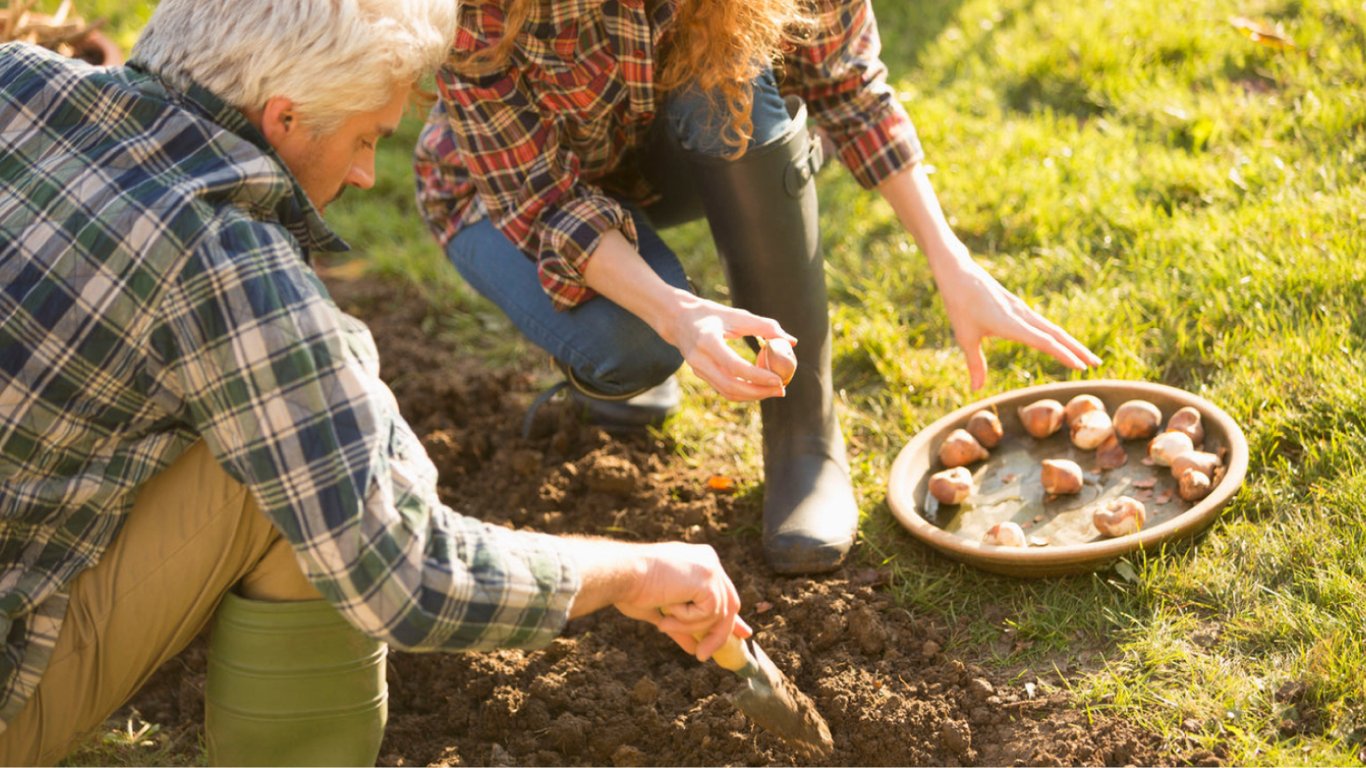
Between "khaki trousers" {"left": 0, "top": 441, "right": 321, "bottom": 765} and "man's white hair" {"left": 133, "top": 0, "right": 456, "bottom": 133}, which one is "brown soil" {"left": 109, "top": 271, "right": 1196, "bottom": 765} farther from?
"man's white hair" {"left": 133, "top": 0, "right": 456, "bottom": 133}

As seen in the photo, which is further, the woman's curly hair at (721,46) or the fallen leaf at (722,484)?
the fallen leaf at (722,484)

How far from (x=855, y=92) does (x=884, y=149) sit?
0.12 metres

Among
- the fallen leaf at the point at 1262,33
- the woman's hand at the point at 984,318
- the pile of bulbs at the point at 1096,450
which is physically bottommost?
the fallen leaf at the point at 1262,33

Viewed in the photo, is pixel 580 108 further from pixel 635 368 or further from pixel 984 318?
pixel 984 318

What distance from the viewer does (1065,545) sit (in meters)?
2.25

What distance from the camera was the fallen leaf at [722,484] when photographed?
8.68ft

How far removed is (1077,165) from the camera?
10.9ft

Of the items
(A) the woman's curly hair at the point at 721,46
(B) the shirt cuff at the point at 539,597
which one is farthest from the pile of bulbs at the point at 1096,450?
(B) the shirt cuff at the point at 539,597

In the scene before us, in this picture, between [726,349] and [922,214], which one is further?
[922,214]

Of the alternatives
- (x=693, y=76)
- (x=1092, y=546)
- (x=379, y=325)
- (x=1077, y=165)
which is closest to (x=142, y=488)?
(x=693, y=76)

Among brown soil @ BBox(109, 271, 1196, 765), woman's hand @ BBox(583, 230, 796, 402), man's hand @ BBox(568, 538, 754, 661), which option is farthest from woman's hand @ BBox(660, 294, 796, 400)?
brown soil @ BBox(109, 271, 1196, 765)

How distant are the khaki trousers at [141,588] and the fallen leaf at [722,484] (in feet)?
3.54

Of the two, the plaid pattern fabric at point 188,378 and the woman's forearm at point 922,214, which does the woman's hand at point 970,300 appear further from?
the plaid pattern fabric at point 188,378

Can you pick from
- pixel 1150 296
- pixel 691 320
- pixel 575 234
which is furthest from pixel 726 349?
pixel 1150 296
